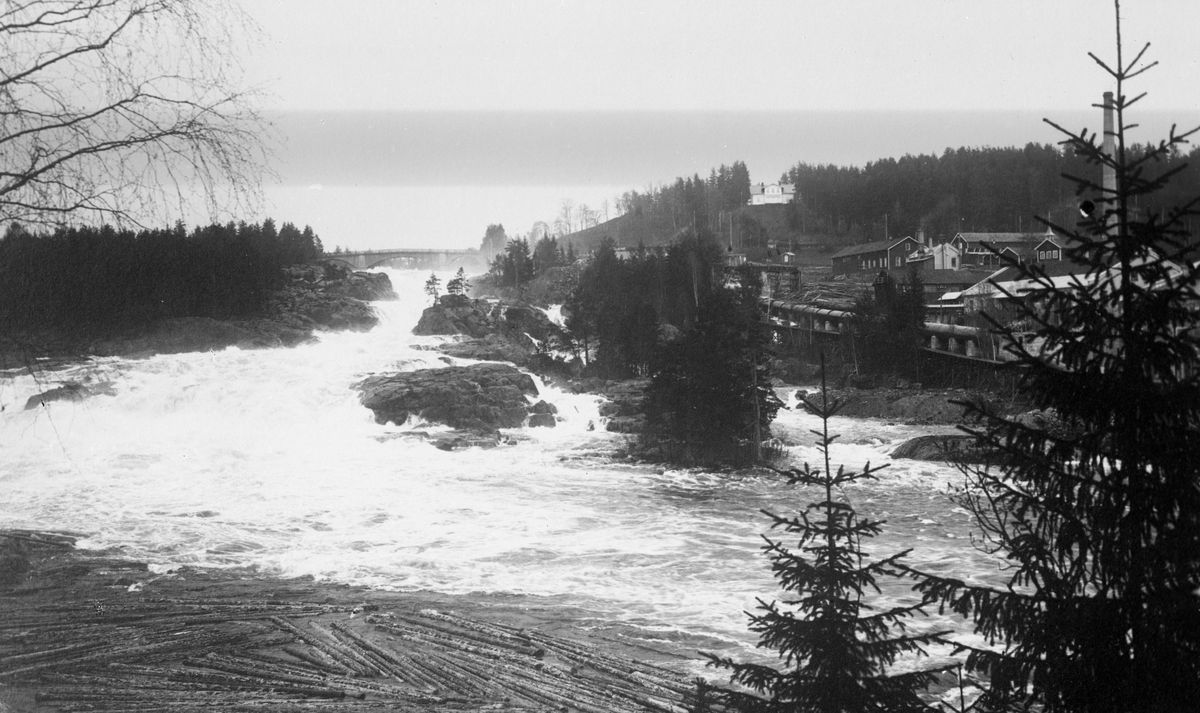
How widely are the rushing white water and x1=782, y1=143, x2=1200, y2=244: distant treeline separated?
6.58m

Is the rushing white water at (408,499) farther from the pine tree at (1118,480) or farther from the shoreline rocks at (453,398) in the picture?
the pine tree at (1118,480)

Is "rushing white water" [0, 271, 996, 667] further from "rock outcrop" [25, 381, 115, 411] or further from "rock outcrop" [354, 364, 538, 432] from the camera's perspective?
"rock outcrop" [354, 364, 538, 432]

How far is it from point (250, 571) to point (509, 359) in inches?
820

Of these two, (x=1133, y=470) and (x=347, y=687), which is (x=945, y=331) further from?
(x=1133, y=470)

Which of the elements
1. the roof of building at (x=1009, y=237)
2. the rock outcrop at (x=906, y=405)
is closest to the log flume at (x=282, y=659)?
the roof of building at (x=1009, y=237)

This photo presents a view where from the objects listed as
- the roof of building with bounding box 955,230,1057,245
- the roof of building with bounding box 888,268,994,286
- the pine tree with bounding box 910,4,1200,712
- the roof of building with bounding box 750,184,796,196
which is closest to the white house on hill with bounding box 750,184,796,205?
the roof of building with bounding box 750,184,796,196

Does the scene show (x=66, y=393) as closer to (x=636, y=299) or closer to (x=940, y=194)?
(x=636, y=299)

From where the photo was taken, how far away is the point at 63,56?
3.27 m

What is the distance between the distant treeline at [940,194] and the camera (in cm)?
1738

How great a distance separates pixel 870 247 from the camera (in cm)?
3606

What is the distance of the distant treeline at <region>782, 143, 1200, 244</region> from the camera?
17.4m

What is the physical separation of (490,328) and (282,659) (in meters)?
29.7

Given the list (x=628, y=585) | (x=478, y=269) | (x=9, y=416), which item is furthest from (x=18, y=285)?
(x=478, y=269)

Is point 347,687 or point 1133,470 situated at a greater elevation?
point 1133,470
